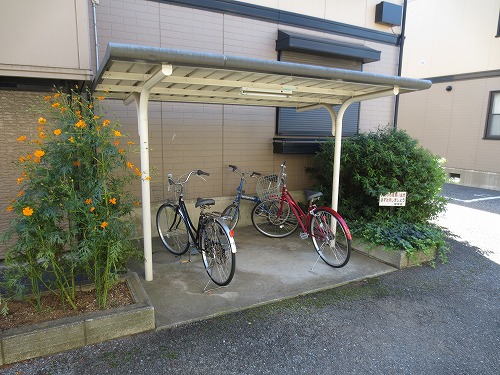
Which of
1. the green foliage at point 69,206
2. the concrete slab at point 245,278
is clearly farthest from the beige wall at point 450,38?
the green foliage at point 69,206

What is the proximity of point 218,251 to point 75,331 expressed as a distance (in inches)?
58.5

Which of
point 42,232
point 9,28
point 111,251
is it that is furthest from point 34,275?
point 9,28

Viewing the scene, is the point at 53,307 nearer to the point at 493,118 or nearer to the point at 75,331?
the point at 75,331

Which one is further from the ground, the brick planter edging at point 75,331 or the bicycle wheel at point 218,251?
the bicycle wheel at point 218,251

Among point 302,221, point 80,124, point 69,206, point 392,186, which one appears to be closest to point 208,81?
point 80,124

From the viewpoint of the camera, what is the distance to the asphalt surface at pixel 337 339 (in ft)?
8.14

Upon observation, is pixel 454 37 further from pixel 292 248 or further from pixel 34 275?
pixel 34 275

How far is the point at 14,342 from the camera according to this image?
2.40 metres

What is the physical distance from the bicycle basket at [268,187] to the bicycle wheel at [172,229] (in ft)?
4.47

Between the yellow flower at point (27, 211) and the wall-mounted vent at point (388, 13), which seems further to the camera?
the wall-mounted vent at point (388, 13)

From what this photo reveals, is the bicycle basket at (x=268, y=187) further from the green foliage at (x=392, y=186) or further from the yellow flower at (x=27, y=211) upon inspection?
the yellow flower at (x=27, y=211)

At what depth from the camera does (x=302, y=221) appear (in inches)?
186

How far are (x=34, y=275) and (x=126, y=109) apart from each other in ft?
9.15

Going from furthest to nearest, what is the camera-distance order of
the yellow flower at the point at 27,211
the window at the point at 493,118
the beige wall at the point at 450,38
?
the window at the point at 493,118 → the beige wall at the point at 450,38 → the yellow flower at the point at 27,211
